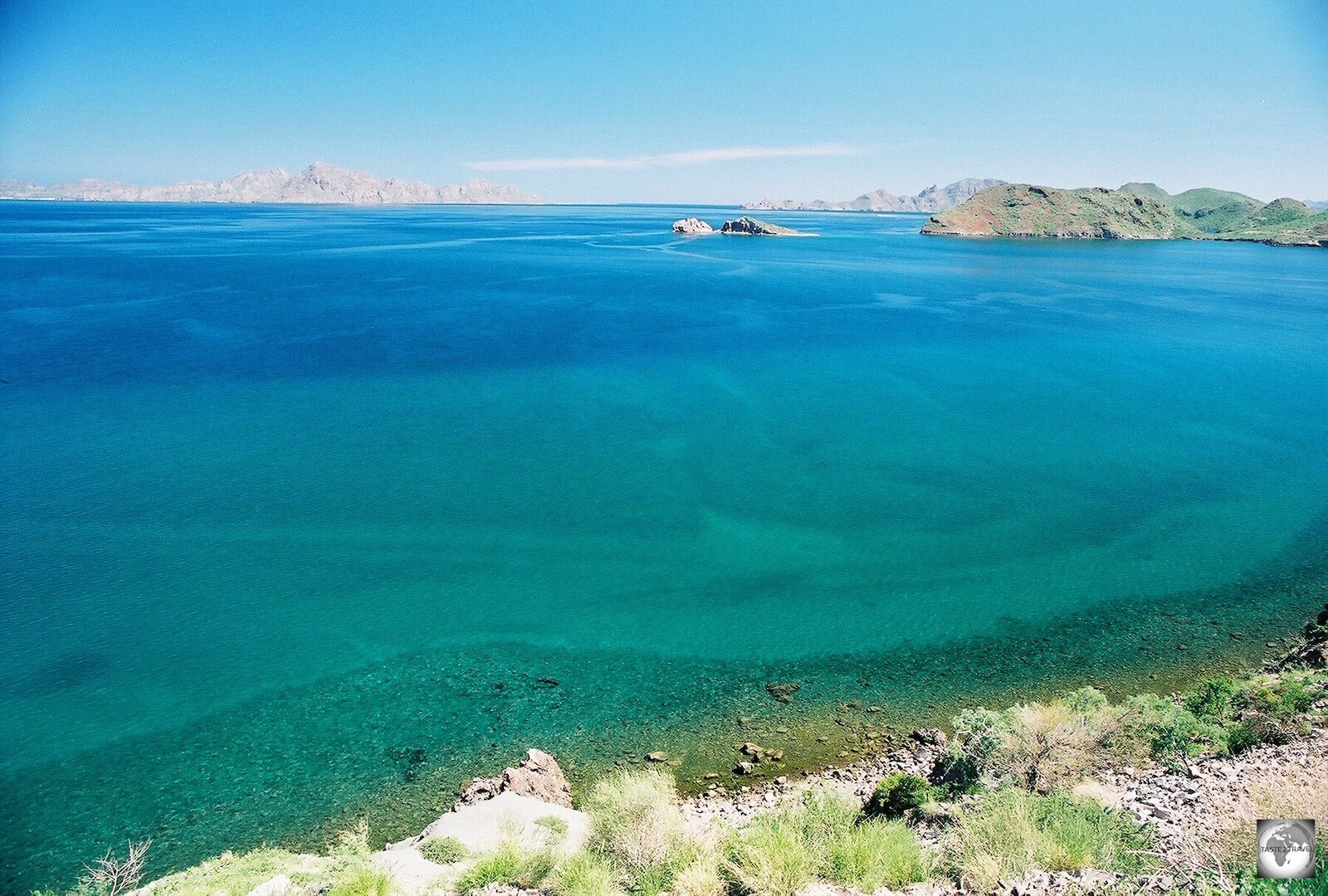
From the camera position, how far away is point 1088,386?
5128cm

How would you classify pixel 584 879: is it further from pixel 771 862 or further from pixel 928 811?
pixel 928 811

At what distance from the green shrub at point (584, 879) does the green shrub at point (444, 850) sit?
Answer: 8.58 ft

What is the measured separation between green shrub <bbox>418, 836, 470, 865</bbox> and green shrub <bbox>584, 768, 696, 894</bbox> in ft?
8.44

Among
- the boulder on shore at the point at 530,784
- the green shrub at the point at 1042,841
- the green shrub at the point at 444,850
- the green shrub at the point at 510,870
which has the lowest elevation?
the boulder on shore at the point at 530,784

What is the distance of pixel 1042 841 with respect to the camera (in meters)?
10.9

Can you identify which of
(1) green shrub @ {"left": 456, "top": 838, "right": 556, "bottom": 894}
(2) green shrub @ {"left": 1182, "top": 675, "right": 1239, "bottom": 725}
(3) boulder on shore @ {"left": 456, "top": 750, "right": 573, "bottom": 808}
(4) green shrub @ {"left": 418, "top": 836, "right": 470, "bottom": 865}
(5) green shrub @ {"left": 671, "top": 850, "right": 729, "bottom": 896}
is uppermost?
(5) green shrub @ {"left": 671, "top": 850, "right": 729, "bottom": 896}

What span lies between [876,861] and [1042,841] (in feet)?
8.95

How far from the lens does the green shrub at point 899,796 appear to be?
1423 cm

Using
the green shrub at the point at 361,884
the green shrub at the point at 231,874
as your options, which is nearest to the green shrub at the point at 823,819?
the green shrub at the point at 361,884

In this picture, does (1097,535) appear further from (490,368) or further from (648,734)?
(490,368)

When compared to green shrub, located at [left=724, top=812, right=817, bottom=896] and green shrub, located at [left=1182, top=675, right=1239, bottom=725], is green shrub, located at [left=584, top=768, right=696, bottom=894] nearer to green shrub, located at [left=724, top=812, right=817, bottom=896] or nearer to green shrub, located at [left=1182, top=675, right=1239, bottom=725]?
green shrub, located at [left=724, top=812, right=817, bottom=896]

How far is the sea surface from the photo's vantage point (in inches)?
711

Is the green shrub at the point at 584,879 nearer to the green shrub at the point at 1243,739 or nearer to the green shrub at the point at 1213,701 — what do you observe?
the green shrub at the point at 1243,739

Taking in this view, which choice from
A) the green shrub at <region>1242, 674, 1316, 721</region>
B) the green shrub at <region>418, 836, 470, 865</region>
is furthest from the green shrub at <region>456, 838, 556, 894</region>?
the green shrub at <region>1242, 674, 1316, 721</region>
